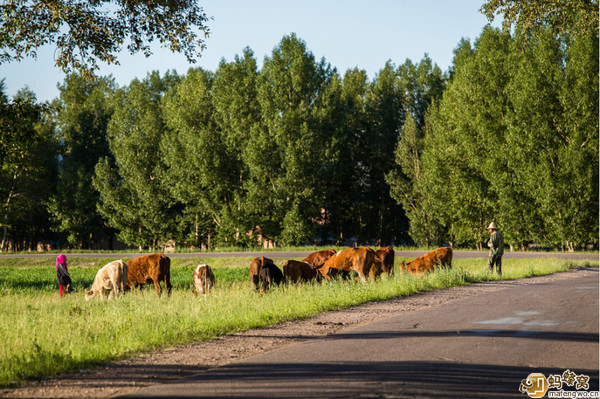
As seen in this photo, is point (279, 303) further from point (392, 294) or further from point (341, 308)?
point (392, 294)

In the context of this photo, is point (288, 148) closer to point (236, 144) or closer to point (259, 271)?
point (236, 144)

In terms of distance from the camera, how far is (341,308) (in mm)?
14133

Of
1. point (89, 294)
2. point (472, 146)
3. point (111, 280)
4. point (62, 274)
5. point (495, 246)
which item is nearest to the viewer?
point (89, 294)

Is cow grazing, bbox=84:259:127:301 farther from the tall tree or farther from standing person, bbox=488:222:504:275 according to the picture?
the tall tree

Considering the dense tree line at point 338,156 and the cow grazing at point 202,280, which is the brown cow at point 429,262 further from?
the dense tree line at point 338,156

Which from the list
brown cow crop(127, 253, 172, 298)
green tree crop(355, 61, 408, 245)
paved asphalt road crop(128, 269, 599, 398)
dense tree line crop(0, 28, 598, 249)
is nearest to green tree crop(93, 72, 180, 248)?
dense tree line crop(0, 28, 598, 249)

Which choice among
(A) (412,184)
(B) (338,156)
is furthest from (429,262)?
(A) (412,184)

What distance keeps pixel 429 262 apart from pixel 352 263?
4166mm

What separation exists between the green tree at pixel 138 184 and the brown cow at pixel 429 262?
38000mm

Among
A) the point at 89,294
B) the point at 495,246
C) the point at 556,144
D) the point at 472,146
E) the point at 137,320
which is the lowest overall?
the point at 89,294

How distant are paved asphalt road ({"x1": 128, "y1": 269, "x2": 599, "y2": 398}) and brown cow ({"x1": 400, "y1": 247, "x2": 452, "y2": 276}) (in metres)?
10.6

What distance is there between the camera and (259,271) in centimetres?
1784

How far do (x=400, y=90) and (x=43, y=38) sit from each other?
2224 inches

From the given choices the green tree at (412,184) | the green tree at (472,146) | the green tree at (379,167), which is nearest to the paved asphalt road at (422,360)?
the green tree at (472,146)
